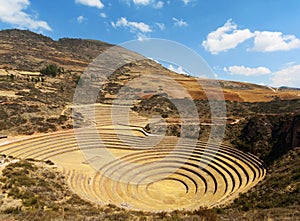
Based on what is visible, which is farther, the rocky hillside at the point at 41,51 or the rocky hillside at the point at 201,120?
the rocky hillside at the point at 41,51

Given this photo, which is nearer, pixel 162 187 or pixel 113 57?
pixel 162 187

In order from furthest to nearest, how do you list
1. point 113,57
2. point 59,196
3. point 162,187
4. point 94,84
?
point 113,57 → point 94,84 → point 162,187 → point 59,196

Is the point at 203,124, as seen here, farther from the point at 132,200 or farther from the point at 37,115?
the point at 37,115

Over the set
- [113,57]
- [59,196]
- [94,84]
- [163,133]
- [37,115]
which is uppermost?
[113,57]

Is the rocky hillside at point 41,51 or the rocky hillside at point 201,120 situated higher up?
the rocky hillside at point 41,51

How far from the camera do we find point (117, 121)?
3638 cm

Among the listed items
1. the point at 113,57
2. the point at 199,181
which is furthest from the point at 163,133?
the point at 113,57

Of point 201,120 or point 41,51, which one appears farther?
point 41,51

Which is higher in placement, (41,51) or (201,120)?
(41,51)

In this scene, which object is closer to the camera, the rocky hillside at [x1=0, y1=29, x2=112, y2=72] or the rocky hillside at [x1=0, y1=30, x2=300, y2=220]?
the rocky hillside at [x1=0, y1=30, x2=300, y2=220]

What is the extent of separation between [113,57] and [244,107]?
302ft

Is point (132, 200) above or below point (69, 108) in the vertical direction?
below

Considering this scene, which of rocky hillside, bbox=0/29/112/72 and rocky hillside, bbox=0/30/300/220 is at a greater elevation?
rocky hillside, bbox=0/29/112/72

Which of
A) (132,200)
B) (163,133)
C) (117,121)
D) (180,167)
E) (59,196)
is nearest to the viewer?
(59,196)
